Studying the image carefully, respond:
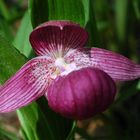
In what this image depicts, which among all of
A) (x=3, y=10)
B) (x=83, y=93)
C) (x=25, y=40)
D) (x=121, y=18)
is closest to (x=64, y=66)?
(x=83, y=93)

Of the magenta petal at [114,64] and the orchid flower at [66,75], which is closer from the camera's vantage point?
the orchid flower at [66,75]

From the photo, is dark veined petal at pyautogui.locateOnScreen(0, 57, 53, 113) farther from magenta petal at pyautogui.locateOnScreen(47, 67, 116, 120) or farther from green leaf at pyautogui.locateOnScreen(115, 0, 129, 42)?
green leaf at pyautogui.locateOnScreen(115, 0, 129, 42)

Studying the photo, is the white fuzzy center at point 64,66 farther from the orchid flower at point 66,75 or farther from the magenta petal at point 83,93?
the magenta petal at point 83,93

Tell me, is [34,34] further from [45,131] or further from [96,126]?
[96,126]

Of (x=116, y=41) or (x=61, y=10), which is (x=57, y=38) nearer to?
(x=61, y=10)

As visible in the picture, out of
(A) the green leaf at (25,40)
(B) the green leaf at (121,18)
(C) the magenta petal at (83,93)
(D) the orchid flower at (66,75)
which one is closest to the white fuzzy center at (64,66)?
(D) the orchid flower at (66,75)
